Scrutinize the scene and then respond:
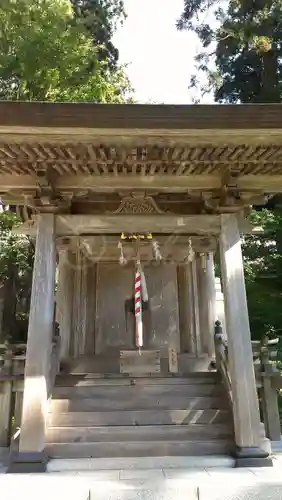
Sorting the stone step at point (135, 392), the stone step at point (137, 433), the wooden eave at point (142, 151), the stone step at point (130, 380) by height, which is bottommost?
the stone step at point (137, 433)

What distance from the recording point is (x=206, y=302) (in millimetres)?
7508

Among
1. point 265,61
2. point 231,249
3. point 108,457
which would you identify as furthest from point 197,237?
point 265,61

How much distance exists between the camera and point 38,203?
17.8 ft

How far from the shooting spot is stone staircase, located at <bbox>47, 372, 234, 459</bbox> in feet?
15.8

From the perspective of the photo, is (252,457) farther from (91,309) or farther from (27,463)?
(91,309)

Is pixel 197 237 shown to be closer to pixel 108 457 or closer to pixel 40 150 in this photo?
pixel 40 150

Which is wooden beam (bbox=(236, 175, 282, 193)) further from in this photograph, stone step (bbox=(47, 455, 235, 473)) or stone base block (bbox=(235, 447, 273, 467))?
stone step (bbox=(47, 455, 235, 473))

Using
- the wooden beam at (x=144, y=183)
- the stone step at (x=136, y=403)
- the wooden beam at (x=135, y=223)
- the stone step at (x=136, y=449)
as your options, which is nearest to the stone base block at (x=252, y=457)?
the stone step at (x=136, y=449)

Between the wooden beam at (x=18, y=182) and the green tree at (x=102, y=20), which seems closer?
the wooden beam at (x=18, y=182)

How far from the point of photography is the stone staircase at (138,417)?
4.82 meters

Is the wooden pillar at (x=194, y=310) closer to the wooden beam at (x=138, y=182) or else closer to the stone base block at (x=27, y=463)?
the wooden beam at (x=138, y=182)

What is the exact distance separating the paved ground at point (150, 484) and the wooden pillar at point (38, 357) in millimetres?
263

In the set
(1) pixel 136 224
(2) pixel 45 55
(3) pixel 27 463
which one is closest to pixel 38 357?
(3) pixel 27 463

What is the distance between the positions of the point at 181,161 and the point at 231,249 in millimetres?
1376
